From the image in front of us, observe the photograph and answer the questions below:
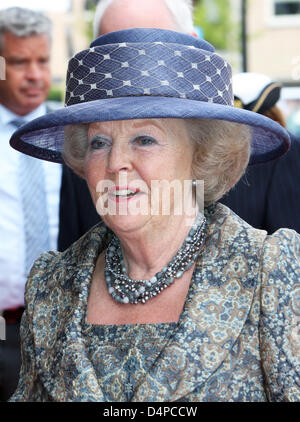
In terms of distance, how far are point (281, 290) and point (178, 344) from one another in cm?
34

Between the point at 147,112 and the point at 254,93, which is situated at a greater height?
the point at 147,112

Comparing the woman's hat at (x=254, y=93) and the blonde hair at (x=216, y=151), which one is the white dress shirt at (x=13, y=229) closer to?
the woman's hat at (x=254, y=93)

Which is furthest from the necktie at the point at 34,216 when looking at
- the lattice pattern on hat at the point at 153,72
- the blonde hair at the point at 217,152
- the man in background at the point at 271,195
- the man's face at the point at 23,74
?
the lattice pattern on hat at the point at 153,72

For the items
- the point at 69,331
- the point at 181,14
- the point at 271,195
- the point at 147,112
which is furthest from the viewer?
the point at 271,195

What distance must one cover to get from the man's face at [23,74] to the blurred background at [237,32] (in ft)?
35.0

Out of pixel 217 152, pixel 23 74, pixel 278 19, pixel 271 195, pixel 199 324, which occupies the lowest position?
pixel 278 19

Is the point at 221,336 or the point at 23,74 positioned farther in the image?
the point at 23,74

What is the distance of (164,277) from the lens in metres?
2.21

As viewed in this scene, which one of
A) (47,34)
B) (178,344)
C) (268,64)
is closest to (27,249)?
(47,34)

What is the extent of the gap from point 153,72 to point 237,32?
607 inches

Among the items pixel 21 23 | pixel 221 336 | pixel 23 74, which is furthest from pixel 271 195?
pixel 21 23

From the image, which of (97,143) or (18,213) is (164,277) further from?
(18,213)

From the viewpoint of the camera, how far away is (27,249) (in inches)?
149

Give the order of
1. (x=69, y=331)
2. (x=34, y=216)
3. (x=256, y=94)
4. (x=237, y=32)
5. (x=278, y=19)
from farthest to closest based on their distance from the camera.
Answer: (x=278, y=19) < (x=237, y=32) < (x=34, y=216) < (x=256, y=94) < (x=69, y=331)
